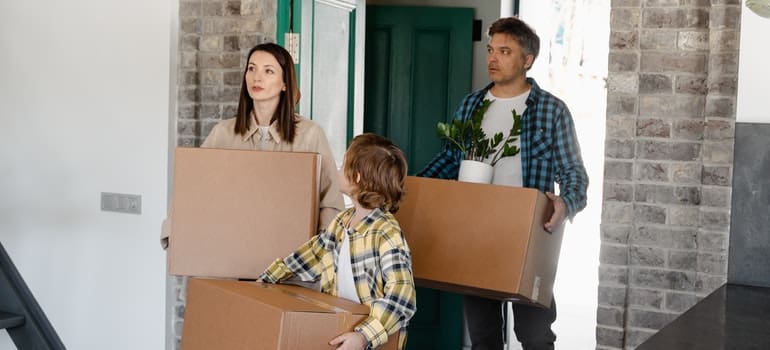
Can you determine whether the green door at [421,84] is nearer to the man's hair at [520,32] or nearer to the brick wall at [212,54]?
the brick wall at [212,54]

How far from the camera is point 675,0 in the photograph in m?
3.24

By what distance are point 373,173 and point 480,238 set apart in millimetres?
375

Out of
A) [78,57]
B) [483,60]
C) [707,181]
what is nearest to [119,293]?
[78,57]

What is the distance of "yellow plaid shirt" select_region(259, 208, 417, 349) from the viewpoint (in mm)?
2301

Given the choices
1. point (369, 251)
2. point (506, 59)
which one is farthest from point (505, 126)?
point (369, 251)

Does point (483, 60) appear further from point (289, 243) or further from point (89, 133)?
point (289, 243)

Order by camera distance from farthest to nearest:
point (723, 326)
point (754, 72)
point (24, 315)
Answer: point (24, 315), point (754, 72), point (723, 326)

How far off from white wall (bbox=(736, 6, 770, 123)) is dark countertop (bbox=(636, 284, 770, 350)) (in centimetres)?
44

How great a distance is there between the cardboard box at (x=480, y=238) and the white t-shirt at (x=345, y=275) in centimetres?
30

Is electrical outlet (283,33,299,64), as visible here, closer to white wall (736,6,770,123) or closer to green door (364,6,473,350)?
green door (364,6,473,350)

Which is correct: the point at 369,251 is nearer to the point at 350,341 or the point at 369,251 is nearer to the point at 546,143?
the point at 350,341

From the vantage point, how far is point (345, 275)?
247 centimetres

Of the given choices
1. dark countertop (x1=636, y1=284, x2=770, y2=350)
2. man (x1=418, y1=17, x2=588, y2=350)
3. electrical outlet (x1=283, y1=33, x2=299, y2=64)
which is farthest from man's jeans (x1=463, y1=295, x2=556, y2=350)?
electrical outlet (x1=283, y1=33, x2=299, y2=64)

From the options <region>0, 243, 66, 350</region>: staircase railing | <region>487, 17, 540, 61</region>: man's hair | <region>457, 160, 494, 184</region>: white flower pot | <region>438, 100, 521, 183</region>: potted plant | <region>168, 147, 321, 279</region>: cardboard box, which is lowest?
<region>0, 243, 66, 350</region>: staircase railing
